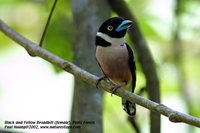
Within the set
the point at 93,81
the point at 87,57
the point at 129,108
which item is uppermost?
the point at 87,57

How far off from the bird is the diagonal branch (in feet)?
0.69

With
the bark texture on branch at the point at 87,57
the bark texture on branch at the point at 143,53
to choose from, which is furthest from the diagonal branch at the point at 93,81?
the bark texture on branch at the point at 143,53

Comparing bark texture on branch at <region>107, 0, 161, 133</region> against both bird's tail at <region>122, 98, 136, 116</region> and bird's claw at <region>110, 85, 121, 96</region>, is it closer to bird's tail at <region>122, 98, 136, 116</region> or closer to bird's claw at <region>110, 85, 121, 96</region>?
bird's tail at <region>122, 98, 136, 116</region>

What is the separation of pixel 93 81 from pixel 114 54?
658 mm

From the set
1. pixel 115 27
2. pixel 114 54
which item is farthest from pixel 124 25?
pixel 114 54

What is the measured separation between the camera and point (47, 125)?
3.60m

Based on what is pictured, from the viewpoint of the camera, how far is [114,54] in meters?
3.57

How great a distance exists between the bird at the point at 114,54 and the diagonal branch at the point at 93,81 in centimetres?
21

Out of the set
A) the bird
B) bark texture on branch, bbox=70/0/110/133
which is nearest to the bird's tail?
the bird

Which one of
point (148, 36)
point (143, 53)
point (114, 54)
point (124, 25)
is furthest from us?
point (148, 36)

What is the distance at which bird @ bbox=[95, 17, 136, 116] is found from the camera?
351 centimetres

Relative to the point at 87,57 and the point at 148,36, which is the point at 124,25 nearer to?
the point at 87,57

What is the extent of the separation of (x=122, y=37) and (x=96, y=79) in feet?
2.38

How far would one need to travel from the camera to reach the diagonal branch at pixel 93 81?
2.40m
